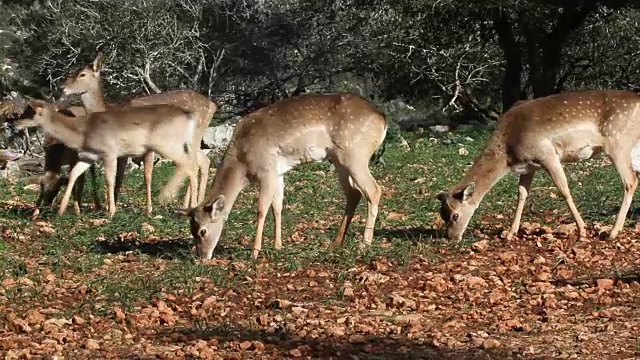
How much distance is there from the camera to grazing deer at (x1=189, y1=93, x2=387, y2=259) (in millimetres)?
10320

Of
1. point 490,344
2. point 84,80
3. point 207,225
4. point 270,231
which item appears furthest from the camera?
point 84,80

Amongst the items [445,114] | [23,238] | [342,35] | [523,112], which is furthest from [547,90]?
[23,238]

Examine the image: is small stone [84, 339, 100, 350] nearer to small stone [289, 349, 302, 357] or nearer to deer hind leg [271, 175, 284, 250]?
small stone [289, 349, 302, 357]

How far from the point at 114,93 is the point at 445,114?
30.7 feet

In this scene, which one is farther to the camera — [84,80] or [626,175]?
[84,80]

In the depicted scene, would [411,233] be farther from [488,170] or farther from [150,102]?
[150,102]

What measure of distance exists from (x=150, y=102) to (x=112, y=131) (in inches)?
74.6

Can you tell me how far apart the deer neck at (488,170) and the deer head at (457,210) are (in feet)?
0.28

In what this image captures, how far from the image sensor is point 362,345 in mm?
6477

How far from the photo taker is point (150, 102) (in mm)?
14797

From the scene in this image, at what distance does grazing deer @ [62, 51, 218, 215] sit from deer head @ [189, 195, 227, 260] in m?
3.53

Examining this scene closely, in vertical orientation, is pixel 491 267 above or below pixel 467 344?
above

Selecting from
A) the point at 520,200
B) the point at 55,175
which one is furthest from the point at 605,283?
the point at 55,175

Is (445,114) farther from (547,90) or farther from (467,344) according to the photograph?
(467,344)
